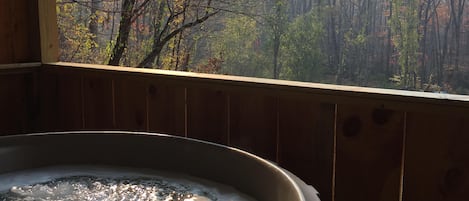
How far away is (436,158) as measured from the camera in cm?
155

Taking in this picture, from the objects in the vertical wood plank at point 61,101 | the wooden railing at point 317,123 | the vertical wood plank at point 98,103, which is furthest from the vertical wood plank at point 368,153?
the vertical wood plank at point 61,101

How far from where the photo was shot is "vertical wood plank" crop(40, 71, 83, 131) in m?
2.57

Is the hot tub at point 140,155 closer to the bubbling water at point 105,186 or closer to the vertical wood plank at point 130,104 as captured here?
the bubbling water at point 105,186

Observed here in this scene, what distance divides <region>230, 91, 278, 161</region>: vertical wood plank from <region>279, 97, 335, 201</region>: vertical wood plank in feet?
0.13

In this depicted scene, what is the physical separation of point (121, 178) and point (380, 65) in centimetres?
398

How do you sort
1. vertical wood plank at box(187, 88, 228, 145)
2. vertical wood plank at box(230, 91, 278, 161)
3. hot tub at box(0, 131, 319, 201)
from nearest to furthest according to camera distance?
hot tub at box(0, 131, 319, 201) → vertical wood plank at box(230, 91, 278, 161) → vertical wood plank at box(187, 88, 228, 145)

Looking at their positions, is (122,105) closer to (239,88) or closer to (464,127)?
(239,88)

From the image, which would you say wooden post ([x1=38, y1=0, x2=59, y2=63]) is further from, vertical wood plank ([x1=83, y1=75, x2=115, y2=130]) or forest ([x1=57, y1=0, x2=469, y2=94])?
forest ([x1=57, y1=0, x2=469, y2=94])

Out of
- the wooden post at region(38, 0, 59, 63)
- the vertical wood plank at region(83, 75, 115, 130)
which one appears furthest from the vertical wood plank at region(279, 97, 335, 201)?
the wooden post at region(38, 0, 59, 63)

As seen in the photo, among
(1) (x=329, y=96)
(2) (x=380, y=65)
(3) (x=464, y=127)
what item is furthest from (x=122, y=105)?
(2) (x=380, y=65)

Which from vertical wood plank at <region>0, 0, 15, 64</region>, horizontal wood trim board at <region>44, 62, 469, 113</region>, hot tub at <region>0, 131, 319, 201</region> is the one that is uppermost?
vertical wood plank at <region>0, 0, 15, 64</region>

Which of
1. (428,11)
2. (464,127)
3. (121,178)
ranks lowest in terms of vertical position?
(121,178)

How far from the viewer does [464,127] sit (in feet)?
4.87

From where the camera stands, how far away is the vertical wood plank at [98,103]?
7.89 ft
